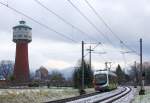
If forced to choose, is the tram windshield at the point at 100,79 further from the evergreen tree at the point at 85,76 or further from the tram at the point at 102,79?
the evergreen tree at the point at 85,76

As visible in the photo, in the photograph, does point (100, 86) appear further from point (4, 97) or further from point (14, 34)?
point (14, 34)

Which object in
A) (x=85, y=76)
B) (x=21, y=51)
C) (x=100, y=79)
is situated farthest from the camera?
(x=21, y=51)

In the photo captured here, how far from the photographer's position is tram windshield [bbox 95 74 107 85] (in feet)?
223

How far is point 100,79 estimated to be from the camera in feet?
225

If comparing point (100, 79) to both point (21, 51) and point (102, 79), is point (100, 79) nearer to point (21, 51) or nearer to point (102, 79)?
point (102, 79)

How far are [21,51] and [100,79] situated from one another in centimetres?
6588

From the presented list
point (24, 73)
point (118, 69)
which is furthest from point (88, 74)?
point (118, 69)

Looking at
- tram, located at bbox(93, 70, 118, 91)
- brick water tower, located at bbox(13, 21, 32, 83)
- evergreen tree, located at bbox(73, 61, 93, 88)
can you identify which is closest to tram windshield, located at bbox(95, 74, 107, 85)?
tram, located at bbox(93, 70, 118, 91)

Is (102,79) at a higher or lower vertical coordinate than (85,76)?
lower

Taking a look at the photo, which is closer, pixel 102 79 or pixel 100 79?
pixel 102 79

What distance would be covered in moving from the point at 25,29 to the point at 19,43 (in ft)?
21.6

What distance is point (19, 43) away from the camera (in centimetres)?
13588

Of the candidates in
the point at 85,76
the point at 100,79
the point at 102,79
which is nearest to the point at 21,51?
the point at 85,76

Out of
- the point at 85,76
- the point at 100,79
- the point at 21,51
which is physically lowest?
the point at 100,79
